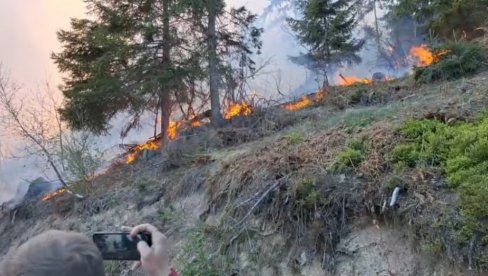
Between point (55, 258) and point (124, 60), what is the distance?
12862mm

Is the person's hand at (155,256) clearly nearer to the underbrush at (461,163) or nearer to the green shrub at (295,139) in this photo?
the underbrush at (461,163)

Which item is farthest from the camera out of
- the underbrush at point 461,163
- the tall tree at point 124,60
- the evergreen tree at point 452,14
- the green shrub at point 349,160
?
the tall tree at point 124,60

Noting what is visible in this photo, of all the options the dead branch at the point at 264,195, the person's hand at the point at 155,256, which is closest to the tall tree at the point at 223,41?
the dead branch at the point at 264,195

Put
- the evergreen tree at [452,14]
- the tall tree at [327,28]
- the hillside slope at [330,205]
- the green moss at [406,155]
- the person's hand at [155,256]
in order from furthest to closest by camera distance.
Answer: the tall tree at [327,28], the evergreen tree at [452,14], the green moss at [406,155], the hillside slope at [330,205], the person's hand at [155,256]

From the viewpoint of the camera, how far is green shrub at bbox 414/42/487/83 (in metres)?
8.62

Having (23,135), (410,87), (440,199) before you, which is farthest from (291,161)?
(23,135)

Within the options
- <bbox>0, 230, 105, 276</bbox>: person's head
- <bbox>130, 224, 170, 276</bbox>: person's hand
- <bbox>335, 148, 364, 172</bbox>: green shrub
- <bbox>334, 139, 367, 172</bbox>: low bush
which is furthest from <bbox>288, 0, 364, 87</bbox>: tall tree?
<bbox>0, 230, 105, 276</bbox>: person's head

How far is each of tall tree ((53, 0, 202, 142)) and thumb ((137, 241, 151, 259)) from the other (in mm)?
11044

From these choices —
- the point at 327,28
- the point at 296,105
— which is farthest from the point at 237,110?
the point at 327,28

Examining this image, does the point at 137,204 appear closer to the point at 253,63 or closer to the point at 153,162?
the point at 153,162

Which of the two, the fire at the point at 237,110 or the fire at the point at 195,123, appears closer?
the fire at the point at 237,110

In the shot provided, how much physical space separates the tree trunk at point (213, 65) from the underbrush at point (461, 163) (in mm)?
8076

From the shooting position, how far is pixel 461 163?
456 centimetres

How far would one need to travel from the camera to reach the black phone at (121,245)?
2.23 metres
